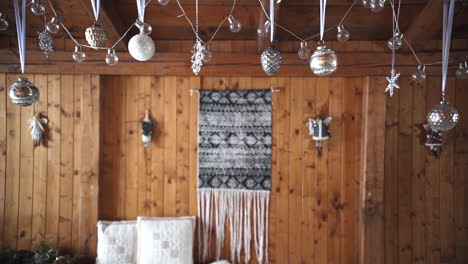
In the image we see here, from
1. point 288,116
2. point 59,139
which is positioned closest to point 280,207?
point 288,116

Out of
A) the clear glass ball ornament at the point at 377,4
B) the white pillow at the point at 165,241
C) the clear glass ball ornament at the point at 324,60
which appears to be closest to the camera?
the clear glass ball ornament at the point at 377,4

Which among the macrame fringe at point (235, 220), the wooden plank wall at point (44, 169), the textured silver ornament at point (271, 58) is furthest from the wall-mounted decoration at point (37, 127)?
the textured silver ornament at point (271, 58)

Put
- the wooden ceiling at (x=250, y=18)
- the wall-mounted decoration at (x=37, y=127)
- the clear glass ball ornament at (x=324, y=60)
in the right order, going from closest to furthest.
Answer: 1. the clear glass ball ornament at (x=324, y=60)
2. the wooden ceiling at (x=250, y=18)
3. the wall-mounted decoration at (x=37, y=127)

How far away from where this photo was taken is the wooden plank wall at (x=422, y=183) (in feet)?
8.08

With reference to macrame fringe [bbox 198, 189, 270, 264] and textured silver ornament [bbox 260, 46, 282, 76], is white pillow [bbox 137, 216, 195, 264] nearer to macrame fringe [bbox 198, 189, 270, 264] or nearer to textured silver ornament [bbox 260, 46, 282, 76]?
macrame fringe [bbox 198, 189, 270, 264]

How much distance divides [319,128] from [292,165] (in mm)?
401

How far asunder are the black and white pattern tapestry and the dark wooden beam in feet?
0.75

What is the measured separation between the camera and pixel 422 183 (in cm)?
248

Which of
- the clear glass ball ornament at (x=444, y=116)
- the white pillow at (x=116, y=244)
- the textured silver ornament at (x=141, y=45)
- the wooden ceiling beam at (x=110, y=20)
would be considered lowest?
the white pillow at (x=116, y=244)

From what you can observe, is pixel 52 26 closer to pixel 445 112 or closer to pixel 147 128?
pixel 147 128

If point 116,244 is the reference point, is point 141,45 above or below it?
above

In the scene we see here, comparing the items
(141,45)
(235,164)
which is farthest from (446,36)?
(141,45)

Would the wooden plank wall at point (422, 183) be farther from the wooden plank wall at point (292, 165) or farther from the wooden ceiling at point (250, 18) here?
the wooden ceiling at point (250, 18)

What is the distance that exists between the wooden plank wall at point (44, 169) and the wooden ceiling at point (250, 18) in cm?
54
